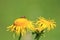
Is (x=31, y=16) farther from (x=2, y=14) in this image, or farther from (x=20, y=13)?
(x=2, y=14)

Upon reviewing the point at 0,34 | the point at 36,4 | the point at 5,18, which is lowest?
the point at 0,34

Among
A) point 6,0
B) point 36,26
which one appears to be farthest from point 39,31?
point 6,0

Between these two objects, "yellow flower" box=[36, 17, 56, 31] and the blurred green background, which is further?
the blurred green background

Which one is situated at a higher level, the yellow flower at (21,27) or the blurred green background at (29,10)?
the blurred green background at (29,10)

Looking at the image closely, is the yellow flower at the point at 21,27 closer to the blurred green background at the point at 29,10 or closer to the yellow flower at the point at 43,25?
the yellow flower at the point at 43,25

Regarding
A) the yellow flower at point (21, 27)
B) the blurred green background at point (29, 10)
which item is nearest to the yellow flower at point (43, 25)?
the yellow flower at point (21, 27)

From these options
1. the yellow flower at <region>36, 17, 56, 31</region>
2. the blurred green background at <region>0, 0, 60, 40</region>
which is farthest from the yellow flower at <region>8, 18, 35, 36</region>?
the blurred green background at <region>0, 0, 60, 40</region>

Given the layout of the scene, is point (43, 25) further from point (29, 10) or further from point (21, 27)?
point (29, 10)

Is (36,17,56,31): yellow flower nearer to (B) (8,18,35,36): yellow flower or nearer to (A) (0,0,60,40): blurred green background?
(B) (8,18,35,36): yellow flower
